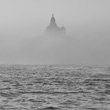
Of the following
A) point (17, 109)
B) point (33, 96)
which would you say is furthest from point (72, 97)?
point (17, 109)

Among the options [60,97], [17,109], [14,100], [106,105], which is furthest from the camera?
[60,97]

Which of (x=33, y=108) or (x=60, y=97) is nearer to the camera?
(x=33, y=108)

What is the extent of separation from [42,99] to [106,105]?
6.75 meters

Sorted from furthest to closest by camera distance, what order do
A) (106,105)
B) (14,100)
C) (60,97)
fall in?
(60,97) < (14,100) < (106,105)

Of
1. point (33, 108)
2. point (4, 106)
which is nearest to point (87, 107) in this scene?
point (33, 108)

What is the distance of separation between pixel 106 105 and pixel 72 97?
6.17 m

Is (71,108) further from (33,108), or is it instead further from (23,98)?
(23,98)

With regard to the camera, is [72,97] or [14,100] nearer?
[14,100]

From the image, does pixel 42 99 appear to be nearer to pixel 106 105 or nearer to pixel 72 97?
pixel 72 97

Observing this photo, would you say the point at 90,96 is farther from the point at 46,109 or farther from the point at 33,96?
the point at 46,109

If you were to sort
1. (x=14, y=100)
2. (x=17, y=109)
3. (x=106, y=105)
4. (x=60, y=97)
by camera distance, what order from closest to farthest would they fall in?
(x=17, y=109) < (x=106, y=105) < (x=14, y=100) < (x=60, y=97)

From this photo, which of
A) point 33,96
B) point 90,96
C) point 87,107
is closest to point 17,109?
point 87,107

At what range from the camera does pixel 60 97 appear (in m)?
40.9

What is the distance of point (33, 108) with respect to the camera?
110 ft
